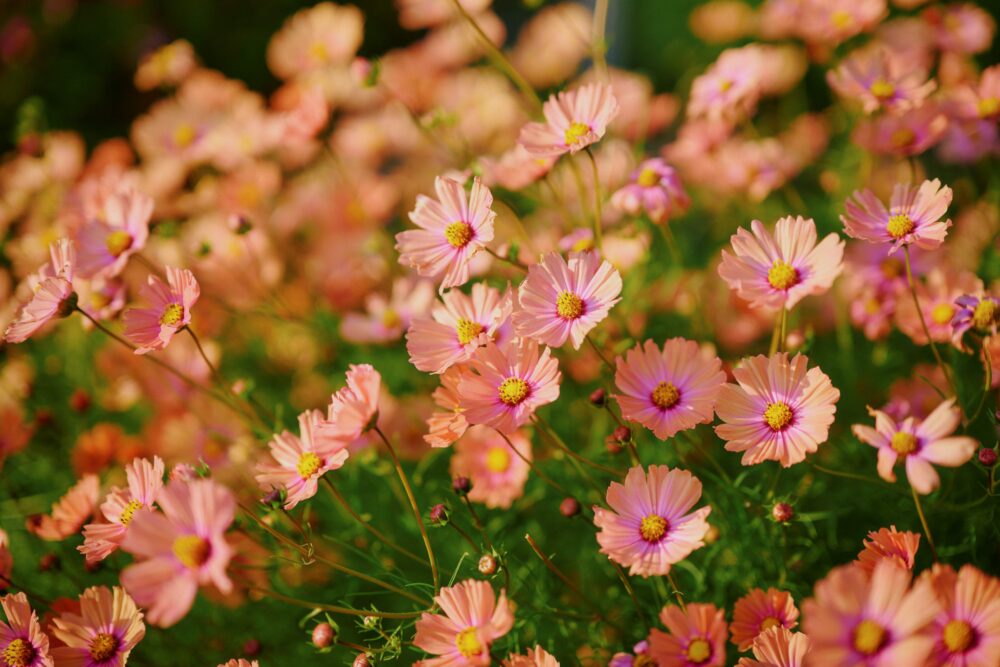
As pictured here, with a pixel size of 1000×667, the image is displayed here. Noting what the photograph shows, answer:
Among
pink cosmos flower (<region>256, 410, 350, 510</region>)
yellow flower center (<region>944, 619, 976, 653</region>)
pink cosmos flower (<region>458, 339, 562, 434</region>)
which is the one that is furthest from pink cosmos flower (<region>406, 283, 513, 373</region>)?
yellow flower center (<region>944, 619, 976, 653</region>)

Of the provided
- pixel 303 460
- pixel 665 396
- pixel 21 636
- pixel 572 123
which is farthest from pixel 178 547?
pixel 572 123

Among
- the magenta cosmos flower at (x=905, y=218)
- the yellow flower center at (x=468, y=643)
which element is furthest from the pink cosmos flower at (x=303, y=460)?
the magenta cosmos flower at (x=905, y=218)

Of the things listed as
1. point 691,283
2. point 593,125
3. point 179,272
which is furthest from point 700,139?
point 179,272

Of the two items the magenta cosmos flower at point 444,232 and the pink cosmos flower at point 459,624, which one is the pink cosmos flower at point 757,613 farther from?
the magenta cosmos flower at point 444,232

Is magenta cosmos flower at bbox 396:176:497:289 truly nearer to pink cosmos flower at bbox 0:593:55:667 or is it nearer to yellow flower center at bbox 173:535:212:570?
yellow flower center at bbox 173:535:212:570

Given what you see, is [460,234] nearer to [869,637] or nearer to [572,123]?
[572,123]

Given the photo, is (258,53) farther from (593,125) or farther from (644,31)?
(593,125)

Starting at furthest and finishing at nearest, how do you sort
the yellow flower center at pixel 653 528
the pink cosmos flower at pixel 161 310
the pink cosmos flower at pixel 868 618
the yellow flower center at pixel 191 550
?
the pink cosmos flower at pixel 161 310, the yellow flower center at pixel 653 528, the yellow flower center at pixel 191 550, the pink cosmos flower at pixel 868 618
